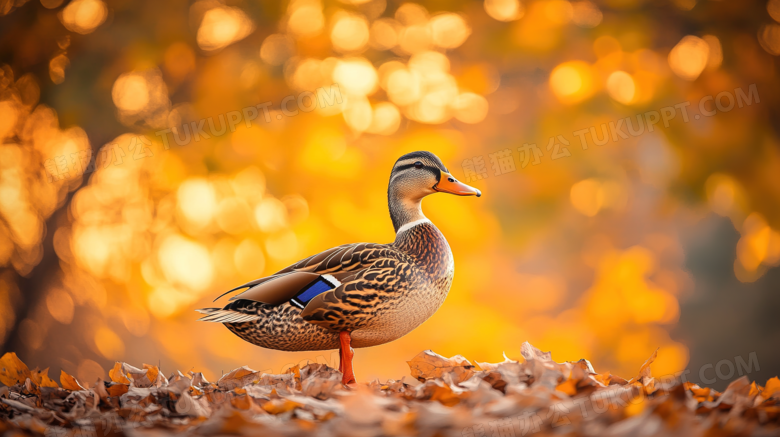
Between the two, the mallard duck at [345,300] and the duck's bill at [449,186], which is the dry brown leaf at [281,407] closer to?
the mallard duck at [345,300]

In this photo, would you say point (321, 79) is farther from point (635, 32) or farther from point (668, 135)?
point (668, 135)

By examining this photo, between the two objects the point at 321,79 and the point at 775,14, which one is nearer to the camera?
the point at 775,14

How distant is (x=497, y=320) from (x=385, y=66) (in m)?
3.21

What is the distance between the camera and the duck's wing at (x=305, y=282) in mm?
2723

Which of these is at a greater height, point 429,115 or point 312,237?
point 429,115

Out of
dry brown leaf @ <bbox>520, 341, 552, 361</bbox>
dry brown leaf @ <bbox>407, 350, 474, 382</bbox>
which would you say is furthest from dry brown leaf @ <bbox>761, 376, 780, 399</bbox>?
dry brown leaf @ <bbox>407, 350, 474, 382</bbox>

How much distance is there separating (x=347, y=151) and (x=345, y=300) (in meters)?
3.38

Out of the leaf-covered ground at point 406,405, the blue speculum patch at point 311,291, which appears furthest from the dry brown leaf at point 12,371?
the blue speculum patch at point 311,291

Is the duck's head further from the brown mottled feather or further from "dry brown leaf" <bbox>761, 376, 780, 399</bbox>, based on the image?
"dry brown leaf" <bbox>761, 376, 780, 399</bbox>

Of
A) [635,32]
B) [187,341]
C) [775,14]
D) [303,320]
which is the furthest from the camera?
[187,341]

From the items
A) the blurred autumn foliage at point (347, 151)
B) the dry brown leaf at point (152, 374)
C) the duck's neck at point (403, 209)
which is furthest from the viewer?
the blurred autumn foliage at point (347, 151)

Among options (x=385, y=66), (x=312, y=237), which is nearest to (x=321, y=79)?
(x=385, y=66)

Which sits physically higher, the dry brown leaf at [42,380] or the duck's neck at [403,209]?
the duck's neck at [403,209]

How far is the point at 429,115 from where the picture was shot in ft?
19.6
